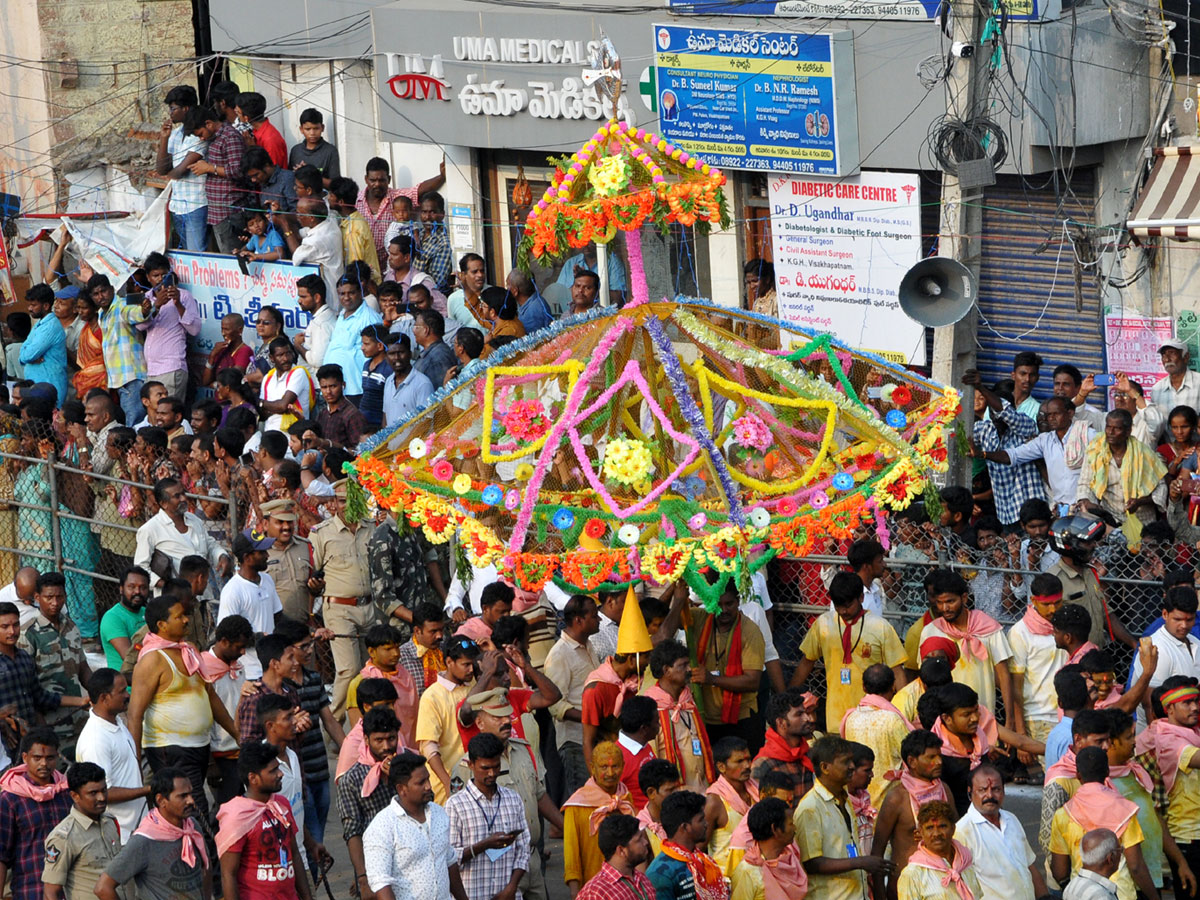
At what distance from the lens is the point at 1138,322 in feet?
52.6

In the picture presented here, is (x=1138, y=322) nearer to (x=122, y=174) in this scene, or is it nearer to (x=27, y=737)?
(x=27, y=737)

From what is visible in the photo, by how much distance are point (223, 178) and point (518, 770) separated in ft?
33.0

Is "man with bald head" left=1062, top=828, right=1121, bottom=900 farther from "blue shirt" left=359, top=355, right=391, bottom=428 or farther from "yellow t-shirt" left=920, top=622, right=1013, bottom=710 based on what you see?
"blue shirt" left=359, top=355, right=391, bottom=428

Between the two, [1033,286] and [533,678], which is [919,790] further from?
[1033,286]

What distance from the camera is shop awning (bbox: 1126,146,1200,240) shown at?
15.0 meters

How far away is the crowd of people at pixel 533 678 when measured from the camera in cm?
973

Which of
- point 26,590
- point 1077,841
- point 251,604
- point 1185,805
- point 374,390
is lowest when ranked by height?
point 1185,805

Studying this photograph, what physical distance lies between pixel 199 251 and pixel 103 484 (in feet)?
14.6

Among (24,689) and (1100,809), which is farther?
(24,689)

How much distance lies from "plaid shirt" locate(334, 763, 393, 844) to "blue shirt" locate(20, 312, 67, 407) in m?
9.20

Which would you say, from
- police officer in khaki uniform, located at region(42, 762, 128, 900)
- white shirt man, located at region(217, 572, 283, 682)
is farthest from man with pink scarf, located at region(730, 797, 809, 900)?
white shirt man, located at region(217, 572, 283, 682)

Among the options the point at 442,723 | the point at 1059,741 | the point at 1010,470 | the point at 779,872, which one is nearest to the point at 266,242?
the point at 1010,470

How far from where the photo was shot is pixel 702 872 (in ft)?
30.5

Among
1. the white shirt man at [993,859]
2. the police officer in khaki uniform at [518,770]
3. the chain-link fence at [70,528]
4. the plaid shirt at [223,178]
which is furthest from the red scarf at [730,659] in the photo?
the plaid shirt at [223,178]
